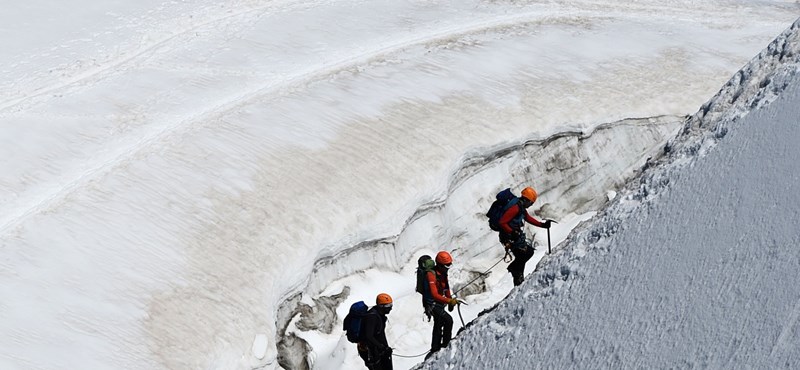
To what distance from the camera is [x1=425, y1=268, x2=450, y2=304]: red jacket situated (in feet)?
46.8

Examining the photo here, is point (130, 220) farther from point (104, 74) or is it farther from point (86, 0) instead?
point (86, 0)

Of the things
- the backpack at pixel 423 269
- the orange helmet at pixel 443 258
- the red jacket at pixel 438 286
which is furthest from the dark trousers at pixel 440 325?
the orange helmet at pixel 443 258

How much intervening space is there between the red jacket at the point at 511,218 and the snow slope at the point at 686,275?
2.81 metres

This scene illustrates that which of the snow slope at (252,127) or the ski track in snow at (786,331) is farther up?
the ski track in snow at (786,331)

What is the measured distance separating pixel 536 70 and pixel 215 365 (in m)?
10.9

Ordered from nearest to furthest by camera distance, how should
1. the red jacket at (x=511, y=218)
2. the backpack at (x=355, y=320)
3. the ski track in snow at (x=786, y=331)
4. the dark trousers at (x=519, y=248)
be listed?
the ski track in snow at (x=786, y=331) < the backpack at (x=355, y=320) < the red jacket at (x=511, y=218) < the dark trousers at (x=519, y=248)

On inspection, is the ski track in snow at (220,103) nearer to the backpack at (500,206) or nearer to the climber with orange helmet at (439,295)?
the climber with orange helmet at (439,295)

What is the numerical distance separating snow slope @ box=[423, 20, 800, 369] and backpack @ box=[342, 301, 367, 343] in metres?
1.67

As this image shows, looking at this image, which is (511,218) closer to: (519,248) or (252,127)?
(519,248)

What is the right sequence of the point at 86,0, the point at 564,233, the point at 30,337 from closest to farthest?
the point at 30,337 → the point at 564,233 → the point at 86,0

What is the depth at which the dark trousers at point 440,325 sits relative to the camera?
14.4 metres

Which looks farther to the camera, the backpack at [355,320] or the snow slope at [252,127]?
the snow slope at [252,127]

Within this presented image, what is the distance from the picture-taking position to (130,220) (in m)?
17.8

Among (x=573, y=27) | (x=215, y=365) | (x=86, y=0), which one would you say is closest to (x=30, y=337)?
(x=215, y=365)
